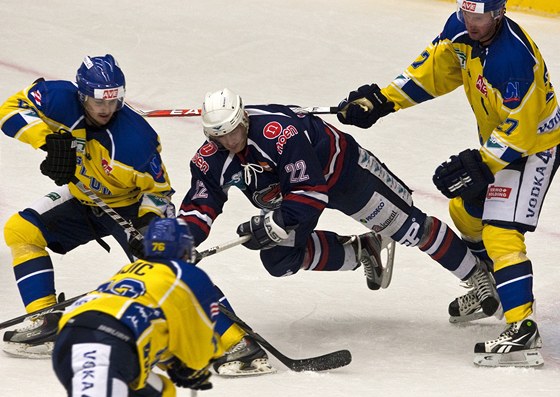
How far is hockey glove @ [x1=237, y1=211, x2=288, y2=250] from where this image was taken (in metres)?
4.75

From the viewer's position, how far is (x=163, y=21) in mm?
9289

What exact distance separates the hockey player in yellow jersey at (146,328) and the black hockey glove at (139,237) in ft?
3.39

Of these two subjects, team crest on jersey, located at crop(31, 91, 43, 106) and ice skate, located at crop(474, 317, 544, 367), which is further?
team crest on jersey, located at crop(31, 91, 43, 106)

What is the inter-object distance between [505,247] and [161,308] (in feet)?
5.64

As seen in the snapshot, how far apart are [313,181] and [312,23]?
A: 455cm

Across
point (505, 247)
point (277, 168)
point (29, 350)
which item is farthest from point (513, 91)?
point (29, 350)

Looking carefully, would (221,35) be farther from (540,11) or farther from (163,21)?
(540,11)

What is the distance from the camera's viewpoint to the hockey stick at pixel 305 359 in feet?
15.6

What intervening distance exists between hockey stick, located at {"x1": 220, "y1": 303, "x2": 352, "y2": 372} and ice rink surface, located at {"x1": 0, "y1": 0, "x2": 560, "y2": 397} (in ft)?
0.13

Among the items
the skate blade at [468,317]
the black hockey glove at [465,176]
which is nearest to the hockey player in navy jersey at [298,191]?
the skate blade at [468,317]

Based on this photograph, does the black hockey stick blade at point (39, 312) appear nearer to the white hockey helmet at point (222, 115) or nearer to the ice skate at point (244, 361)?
the ice skate at point (244, 361)

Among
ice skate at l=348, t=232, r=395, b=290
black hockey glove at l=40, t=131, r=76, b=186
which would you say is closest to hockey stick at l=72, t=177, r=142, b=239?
black hockey glove at l=40, t=131, r=76, b=186

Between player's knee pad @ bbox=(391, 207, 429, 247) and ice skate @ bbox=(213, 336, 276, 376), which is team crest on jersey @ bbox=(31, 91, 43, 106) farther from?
player's knee pad @ bbox=(391, 207, 429, 247)

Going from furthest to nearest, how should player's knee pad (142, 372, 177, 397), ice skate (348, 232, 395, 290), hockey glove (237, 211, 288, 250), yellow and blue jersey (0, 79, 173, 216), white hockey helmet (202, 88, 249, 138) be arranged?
1. ice skate (348, 232, 395, 290)
2. yellow and blue jersey (0, 79, 173, 216)
3. hockey glove (237, 211, 288, 250)
4. white hockey helmet (202, 88, 249, 138)
5. player's knee pad (142, 372, 177, 397)
